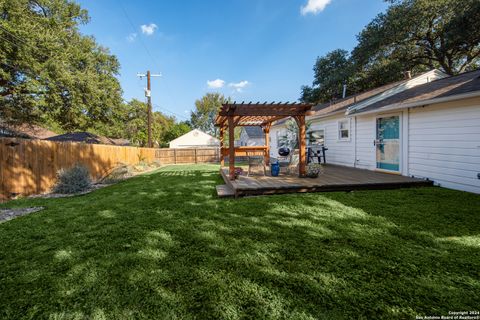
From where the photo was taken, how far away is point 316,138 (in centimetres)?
1160

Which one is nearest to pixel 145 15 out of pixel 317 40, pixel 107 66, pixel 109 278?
pixel 107 66

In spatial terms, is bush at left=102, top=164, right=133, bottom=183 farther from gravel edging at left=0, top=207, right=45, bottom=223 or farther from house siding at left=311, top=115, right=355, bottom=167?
house siding at left=311, top=115, right=355, bottom=167

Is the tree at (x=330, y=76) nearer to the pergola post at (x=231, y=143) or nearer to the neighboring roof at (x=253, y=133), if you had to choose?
the neighboring roof at (x=253, y=133)

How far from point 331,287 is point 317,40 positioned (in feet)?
58.0

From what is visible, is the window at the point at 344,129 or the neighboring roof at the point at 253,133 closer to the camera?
the window at the point at 344,129

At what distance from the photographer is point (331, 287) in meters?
1.87

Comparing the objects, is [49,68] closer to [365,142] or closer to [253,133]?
[365,142]

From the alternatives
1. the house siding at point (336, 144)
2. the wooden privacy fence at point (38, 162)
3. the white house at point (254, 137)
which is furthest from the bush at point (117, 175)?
the white house at point (254, 137)

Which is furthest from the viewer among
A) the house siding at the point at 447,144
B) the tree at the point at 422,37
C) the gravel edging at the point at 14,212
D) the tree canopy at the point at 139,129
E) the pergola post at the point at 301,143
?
the tree canopy at the point at 139,129

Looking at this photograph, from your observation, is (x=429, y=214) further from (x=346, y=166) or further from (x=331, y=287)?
(x=346, y=166)

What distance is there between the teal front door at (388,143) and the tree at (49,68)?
14.1 meters

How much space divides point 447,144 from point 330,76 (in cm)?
1759

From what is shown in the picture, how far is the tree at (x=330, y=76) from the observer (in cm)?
1978

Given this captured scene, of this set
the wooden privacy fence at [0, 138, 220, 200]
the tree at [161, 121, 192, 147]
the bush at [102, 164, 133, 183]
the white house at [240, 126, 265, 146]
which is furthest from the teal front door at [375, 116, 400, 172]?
the tree at [161, 121, 192, 147]
